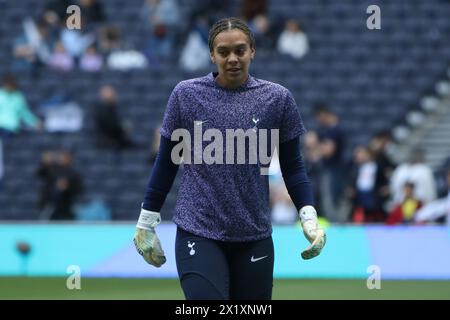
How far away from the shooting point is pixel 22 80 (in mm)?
20906

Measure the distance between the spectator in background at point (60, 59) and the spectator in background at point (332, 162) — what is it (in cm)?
472

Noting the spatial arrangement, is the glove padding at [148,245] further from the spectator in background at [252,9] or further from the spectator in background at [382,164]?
the spectator in background at [252,9]

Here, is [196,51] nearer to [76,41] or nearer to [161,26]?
[161,26]

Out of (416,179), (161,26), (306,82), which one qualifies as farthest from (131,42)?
(416,179)

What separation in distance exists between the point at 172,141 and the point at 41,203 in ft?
42.0

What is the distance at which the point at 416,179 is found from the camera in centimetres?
1767

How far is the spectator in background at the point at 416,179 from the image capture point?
57.6 ft

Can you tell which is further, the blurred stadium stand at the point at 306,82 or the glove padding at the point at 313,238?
the blurred stadium stand at the point at 306,82

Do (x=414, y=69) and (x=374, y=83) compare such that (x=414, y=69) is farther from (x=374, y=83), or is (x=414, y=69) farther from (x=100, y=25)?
(x=100, y=25)

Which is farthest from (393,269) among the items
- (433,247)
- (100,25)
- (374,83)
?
(100,25)

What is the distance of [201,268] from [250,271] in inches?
11.5

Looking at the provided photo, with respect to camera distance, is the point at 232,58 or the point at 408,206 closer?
the point at 232,58

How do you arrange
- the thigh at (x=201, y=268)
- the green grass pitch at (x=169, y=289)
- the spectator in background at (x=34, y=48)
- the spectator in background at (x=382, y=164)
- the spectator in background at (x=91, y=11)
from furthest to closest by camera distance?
the spectator in background at (x=91, y=11), the spectator in background at (x=34, y=48), the spectator in background at (x=382, y=164), the green grass pitch at (x=169, y=289), the thigh at (x=201, y=268)

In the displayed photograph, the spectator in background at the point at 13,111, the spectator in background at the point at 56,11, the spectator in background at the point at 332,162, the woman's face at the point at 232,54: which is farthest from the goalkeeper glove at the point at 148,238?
the spectator in background at the point at 56,11
